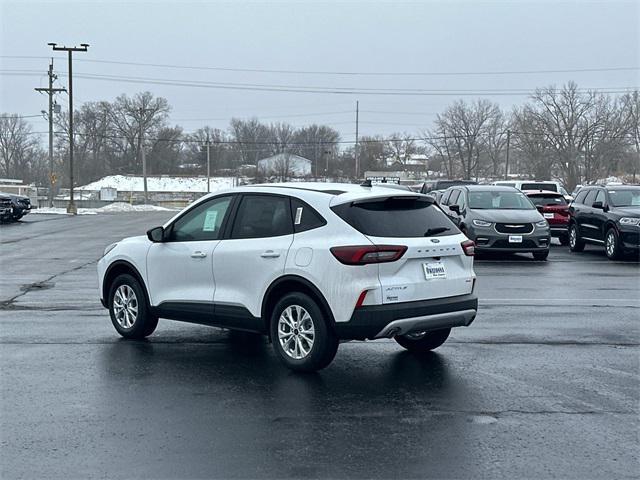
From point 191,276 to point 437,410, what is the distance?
321 centimetres

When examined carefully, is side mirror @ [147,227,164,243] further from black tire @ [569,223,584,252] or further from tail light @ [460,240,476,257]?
black tire @ [569,223,584,252]

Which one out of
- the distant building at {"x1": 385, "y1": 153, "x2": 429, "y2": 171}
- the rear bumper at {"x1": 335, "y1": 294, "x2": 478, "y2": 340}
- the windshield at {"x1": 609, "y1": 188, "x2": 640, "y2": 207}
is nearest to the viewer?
the rear bumper at {"x1": 335, "y1": 294, "x2": 478, "y2": 340}

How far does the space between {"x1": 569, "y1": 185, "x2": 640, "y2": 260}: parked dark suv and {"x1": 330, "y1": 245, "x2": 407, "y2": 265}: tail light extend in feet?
41.4

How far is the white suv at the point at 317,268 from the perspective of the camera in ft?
22.8

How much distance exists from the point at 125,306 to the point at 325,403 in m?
3.59

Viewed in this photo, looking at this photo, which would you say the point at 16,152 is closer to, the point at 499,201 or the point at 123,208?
the point at 123,208

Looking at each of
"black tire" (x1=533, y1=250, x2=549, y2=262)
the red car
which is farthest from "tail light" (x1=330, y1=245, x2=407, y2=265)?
the red car

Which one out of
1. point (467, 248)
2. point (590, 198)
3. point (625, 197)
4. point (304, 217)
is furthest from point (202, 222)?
point (590, 198)

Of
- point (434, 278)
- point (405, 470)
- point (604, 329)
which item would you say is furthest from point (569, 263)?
point (405, 470)

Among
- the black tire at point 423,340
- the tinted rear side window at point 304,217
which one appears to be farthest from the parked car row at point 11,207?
the tinted rear side window at point 304,217

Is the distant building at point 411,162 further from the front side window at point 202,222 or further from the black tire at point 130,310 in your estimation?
the front side window at point 202,222

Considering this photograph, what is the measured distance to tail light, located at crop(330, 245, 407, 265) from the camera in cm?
690

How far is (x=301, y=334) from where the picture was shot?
732cm

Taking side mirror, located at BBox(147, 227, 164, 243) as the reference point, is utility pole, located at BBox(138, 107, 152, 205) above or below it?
above
